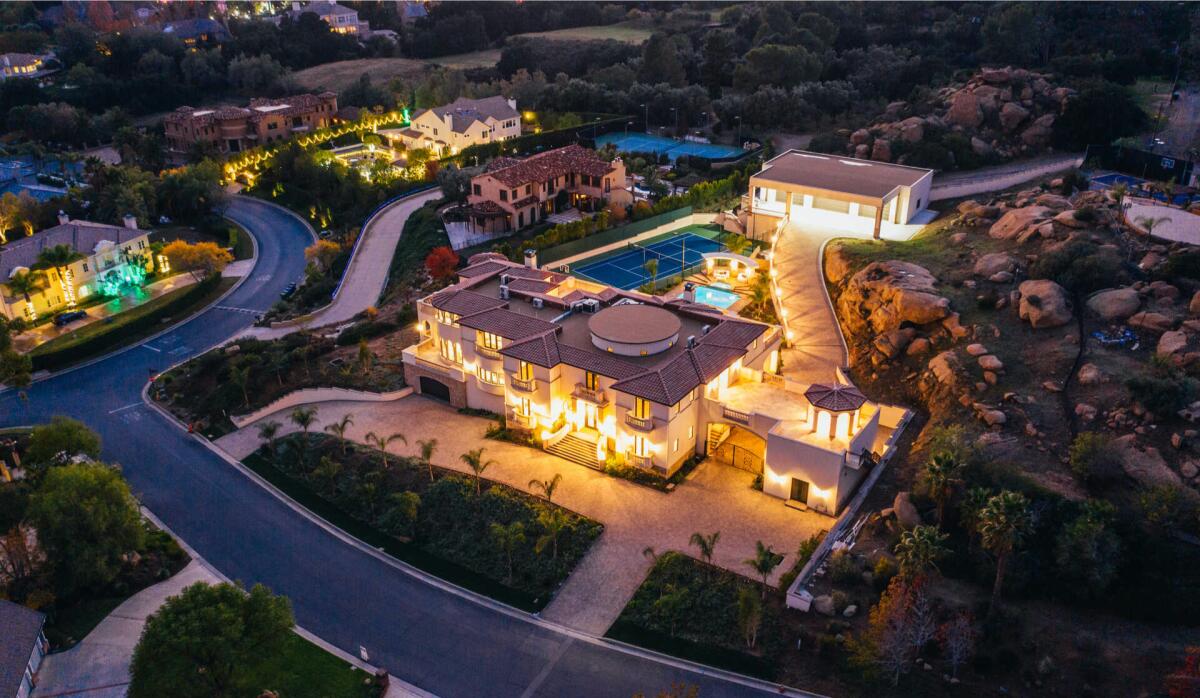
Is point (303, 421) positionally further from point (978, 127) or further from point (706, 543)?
point (978, 127)

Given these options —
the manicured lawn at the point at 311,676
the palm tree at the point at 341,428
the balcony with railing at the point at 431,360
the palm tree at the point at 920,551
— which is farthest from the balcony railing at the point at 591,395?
the manicured lawn at the point at 311,676

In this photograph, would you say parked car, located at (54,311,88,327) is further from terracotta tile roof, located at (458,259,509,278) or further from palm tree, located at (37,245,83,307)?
terracotta tile roof, located at (458,259,509,278)

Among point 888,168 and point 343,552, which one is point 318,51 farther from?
point 343,552

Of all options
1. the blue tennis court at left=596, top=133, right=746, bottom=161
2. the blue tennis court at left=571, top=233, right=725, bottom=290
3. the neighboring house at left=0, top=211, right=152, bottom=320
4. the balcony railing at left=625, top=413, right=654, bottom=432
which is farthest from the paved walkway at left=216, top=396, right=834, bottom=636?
the blue tennis court at left=596, top=133, right=746, bottom=161

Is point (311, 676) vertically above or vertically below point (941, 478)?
below

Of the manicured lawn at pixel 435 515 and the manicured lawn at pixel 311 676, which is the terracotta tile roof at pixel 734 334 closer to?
the manicured lawn at pixel 435 515

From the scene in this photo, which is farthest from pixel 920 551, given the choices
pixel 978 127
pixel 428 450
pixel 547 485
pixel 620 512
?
pixel 978 127

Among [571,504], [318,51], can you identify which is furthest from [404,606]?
[318,51]
